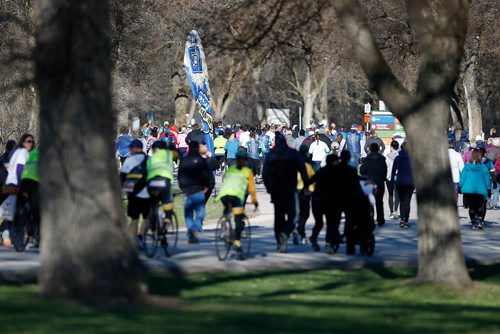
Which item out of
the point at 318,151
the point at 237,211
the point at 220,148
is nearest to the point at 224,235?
the point at 237,211

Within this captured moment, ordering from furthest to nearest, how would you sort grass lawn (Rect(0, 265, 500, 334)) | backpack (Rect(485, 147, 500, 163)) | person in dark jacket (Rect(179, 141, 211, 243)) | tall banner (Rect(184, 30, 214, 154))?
backpack (Rect(485, 147, 500, 163)), tall banner (Rect(184, 30, 214, 154)), person in dark jacket (Rect(179, 141, 211, 243)), grass lawn (Rect(0, 265, 500, 334))

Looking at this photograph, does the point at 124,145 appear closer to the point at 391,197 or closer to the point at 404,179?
the point at 391,197

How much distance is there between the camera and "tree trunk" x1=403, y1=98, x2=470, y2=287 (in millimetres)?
16203

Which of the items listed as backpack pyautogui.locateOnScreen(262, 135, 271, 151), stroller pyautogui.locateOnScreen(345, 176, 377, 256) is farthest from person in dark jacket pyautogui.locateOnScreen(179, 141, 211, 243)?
backpack pyautogui.locateOnScreen(262, 135, 271, 151)

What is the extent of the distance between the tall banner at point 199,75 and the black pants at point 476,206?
6425 mm

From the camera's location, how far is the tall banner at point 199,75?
29438mm

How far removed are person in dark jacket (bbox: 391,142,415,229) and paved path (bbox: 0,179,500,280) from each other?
1.48 ft

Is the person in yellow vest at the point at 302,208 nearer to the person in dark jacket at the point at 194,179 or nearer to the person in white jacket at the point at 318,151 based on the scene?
the person in dark jacket at the point at 194,179

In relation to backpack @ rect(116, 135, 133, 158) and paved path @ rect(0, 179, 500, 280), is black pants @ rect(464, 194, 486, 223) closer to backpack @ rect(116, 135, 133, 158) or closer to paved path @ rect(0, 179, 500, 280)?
paved path @ rect(0, 179, 500, 280)

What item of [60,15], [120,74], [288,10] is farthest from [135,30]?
[60,15]

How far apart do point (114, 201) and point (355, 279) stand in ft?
18.5

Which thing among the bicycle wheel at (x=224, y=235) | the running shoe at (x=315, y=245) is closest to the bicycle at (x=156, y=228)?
the bicycle wheel at (x=224, y=235)

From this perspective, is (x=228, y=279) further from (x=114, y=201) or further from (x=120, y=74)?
(x=120, y=74)

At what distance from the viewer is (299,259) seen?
19.7 metres
